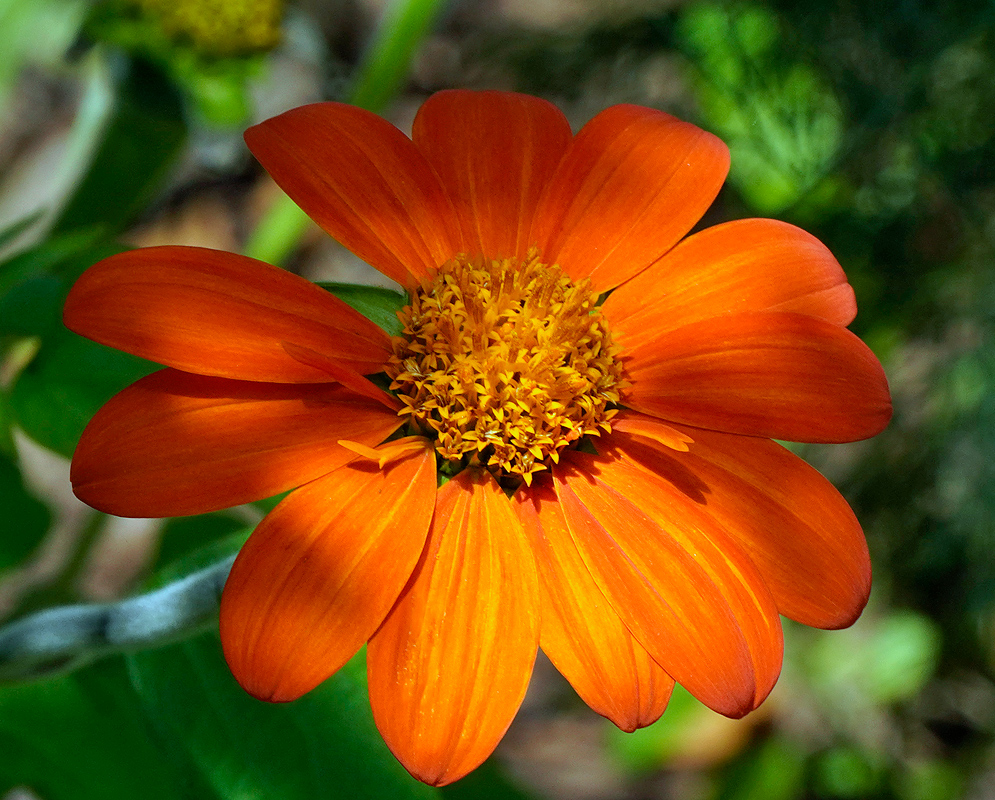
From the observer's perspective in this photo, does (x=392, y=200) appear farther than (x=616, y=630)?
Yes

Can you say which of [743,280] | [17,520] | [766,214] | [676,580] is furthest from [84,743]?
[766,214]

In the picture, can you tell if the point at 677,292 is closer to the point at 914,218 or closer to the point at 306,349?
the point at 306,349

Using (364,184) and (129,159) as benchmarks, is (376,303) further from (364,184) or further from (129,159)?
(129,159)

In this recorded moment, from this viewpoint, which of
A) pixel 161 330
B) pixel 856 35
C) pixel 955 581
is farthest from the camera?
pixel 955 581

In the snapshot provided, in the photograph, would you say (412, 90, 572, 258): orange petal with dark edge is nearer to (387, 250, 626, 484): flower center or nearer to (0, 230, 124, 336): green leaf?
(387, 250, 626, 484): flower center

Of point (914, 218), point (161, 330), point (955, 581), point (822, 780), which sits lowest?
point (822, 780)

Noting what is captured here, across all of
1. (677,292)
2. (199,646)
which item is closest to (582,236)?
(677,292)

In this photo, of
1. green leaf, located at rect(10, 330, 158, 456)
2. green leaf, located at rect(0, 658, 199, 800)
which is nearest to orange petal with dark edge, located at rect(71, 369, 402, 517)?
green leaf, located at rect(10, 330, 158, 456)
